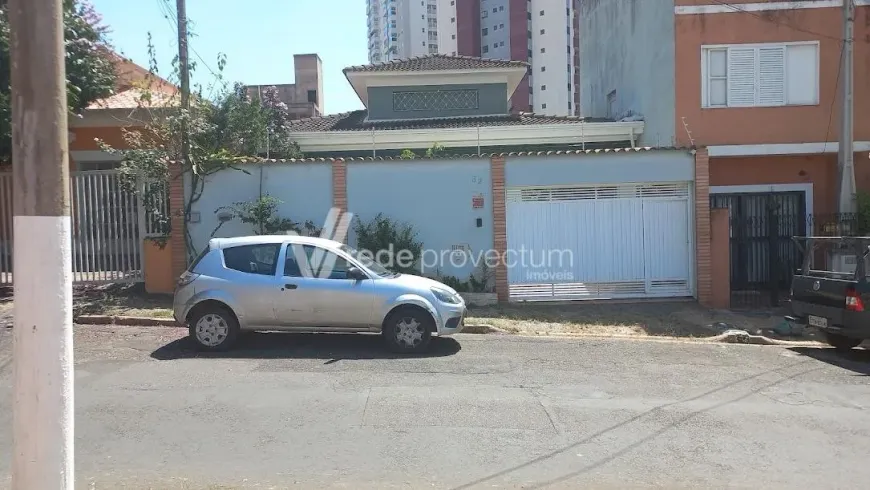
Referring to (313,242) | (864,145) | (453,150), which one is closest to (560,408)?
(313,242)

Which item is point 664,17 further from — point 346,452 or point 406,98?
point 346,452

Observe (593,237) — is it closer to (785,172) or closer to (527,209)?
(527,209)

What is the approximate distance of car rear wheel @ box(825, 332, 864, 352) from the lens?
362 inches

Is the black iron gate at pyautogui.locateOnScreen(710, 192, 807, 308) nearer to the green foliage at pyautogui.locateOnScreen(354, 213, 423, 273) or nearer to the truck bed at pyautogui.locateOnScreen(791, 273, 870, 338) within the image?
the truck bed at pyautogui.locateOnScreen(791, 273, 870, 338)

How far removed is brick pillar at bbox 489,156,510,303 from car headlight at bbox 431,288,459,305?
142 inches

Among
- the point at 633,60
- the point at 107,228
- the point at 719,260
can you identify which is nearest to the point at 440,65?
the point at 633,60

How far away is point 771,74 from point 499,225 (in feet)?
25.5

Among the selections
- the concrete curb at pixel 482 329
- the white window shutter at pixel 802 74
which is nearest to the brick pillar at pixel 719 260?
the white window shutter at pixel 802 74

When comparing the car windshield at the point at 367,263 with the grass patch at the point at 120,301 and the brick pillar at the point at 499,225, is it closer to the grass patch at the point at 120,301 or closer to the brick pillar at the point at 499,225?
the grass patch at the point at 120,301

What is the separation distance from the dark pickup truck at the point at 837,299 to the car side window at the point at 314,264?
680cm

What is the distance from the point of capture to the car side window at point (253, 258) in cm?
843

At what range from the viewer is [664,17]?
49.5 ft

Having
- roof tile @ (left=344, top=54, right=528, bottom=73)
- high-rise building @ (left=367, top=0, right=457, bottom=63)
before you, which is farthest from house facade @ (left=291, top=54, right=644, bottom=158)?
high-rise building @ (left=367, top=0, right=457, bottom=63)

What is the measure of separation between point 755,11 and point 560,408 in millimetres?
12459
